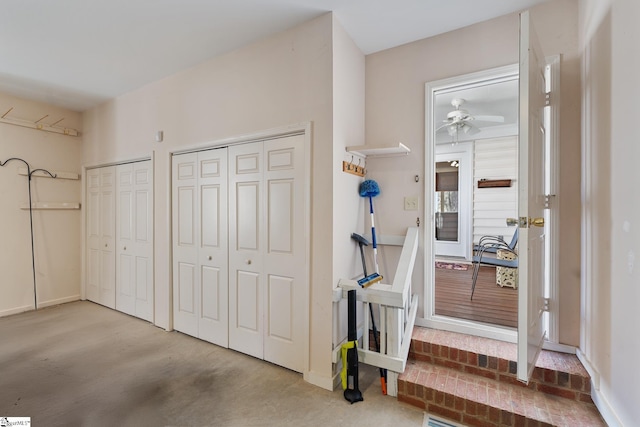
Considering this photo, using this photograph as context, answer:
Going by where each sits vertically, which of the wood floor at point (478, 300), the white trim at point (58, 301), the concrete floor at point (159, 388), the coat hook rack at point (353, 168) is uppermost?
the coat hook rack at point (353, 168)

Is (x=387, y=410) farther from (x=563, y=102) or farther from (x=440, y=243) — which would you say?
(x=440, y=243)

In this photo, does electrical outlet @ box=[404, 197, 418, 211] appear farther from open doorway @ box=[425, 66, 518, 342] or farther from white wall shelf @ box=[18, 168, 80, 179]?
white wall shelf @ box=[18, 168, 80, 179]

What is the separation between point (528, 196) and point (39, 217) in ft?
17.9

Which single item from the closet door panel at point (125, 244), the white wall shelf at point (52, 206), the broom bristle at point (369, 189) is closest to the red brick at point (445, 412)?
the broom bristle at point (369, 189)

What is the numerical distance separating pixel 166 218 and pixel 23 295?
2490 millimetres

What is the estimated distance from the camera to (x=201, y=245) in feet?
9.29

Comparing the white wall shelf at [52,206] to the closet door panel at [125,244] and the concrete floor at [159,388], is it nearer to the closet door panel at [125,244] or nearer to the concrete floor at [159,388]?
the closet door panel at [125,244]

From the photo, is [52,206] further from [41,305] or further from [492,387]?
[492,387]

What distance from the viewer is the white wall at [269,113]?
2.09m

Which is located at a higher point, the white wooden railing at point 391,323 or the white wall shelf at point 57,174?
the white wall shelf at point 57,174

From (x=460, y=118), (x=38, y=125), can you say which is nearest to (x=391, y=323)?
(x=460, y=118)

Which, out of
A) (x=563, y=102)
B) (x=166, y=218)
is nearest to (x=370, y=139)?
(x=563, y=102)

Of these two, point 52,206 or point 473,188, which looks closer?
point 52,206

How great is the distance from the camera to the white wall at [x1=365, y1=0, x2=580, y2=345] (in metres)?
1.90
